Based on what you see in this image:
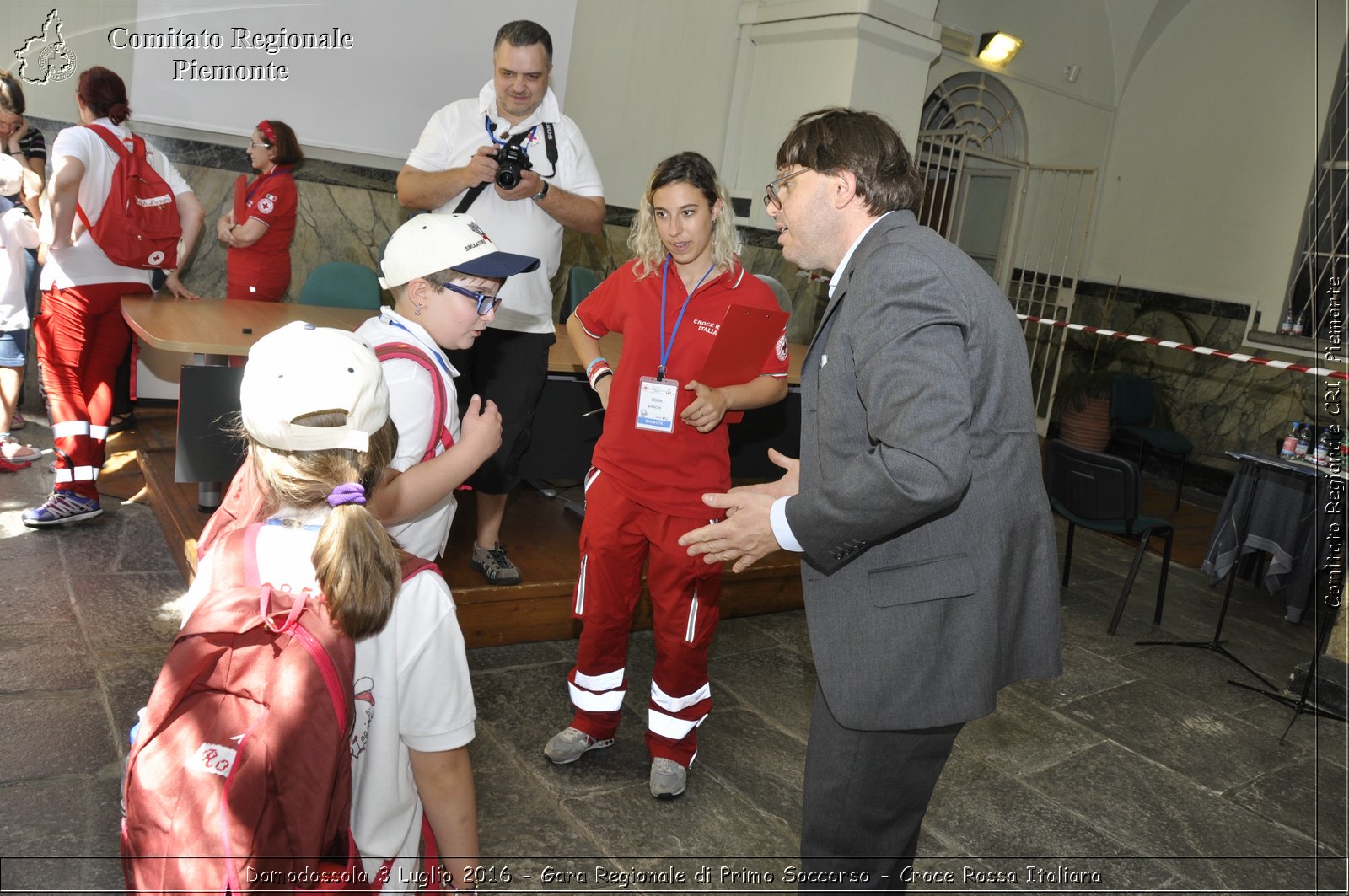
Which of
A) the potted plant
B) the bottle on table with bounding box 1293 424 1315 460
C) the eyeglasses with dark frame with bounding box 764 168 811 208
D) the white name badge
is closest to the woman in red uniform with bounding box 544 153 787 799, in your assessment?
the white name badge

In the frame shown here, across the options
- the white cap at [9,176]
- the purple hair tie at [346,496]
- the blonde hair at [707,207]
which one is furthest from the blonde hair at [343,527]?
the white cap at [9,176]

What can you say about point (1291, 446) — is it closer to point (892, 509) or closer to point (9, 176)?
point (892, 509)

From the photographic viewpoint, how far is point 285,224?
5.04 metres

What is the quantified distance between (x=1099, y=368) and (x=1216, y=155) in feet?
6.88

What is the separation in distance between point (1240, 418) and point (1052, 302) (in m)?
2.21

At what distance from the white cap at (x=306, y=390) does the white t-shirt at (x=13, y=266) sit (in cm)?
402

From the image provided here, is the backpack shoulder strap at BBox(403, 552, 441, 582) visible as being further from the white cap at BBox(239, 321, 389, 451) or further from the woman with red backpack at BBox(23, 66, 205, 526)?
the woman with red backpack at BBox(23, 66, 205, 526)

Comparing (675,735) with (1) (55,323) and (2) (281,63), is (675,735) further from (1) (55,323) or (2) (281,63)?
(2) (281,63)

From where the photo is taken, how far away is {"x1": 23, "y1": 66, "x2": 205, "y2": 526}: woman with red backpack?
387 cm

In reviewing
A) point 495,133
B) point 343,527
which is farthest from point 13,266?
point 343,527

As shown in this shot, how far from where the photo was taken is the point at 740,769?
2.94m

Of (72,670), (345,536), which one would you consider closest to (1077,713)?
(345,536)

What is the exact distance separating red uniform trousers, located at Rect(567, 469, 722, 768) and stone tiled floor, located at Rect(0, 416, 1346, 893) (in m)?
0.22

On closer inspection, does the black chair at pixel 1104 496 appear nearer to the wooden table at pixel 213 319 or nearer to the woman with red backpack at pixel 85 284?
the wooden table at pixel 213 319
